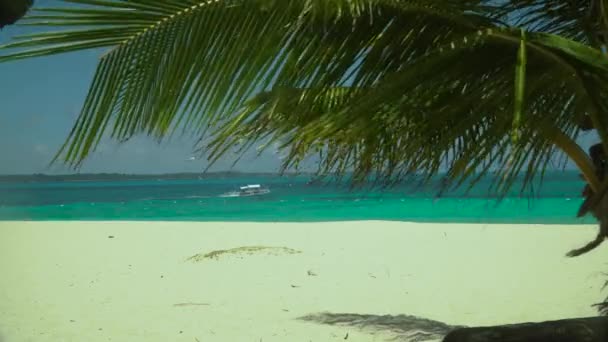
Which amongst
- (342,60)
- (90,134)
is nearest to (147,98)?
(90,134)

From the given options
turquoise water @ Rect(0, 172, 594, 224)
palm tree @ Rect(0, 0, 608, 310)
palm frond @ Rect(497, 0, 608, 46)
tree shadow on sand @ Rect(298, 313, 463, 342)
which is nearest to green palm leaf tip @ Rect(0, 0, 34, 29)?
Answer: palm tree @ Rect(0, 0, 608, 310)

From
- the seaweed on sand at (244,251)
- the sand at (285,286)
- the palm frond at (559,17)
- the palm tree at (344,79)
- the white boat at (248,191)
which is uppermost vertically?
the palm frond at (559,17)

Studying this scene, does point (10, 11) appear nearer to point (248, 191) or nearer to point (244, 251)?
point (244, 251)

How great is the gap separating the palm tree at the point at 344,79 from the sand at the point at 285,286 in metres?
1.53

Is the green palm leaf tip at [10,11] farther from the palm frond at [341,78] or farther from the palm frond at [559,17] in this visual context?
the palm frond at [559,17]

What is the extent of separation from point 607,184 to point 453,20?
2.06 ft

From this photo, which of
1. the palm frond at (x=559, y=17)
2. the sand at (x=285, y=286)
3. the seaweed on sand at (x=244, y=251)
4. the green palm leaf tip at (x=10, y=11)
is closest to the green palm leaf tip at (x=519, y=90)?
the palm frond at (x=559, y=17)

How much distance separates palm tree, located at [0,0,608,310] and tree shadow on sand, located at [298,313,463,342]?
2668mm

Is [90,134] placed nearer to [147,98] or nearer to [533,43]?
[147,98]

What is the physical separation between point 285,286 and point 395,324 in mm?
1710

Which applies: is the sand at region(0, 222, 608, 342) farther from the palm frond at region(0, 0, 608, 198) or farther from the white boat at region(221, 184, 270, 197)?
the white boat at region(221, 184, 270, 197)

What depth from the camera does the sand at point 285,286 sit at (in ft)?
14.0

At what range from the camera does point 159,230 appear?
1265 centimetres

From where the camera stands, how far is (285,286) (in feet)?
19.7
